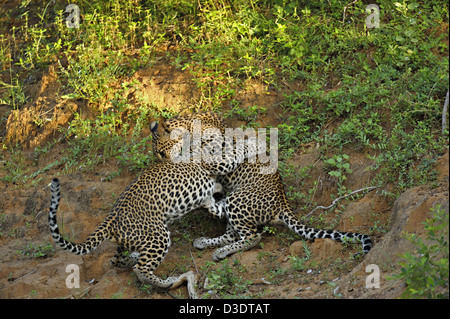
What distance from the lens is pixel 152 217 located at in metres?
7.75

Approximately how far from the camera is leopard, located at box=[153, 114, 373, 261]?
7.96 metres

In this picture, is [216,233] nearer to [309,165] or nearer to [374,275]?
[309,165]

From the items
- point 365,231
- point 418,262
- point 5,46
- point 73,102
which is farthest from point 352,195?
point 5,46

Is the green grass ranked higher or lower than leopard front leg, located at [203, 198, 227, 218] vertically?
higher

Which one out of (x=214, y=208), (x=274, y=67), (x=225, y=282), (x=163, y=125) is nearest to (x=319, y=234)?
(x=225, y=282)

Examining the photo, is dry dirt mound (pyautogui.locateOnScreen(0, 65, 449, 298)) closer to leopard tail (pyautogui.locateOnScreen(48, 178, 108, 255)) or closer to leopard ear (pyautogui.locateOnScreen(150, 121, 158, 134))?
leopard tail (pyautogui.locateOnScreen(48, 178, 108, 255))

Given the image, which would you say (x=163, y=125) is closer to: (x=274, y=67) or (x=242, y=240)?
(x=274, y=67)

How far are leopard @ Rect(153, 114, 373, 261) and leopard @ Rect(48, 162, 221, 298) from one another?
38cm

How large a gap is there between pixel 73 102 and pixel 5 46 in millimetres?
2943

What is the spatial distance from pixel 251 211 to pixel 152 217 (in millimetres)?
1320

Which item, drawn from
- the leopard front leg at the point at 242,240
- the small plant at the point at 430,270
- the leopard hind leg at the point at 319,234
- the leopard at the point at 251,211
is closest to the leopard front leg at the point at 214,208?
the leopard at the point at 251,211

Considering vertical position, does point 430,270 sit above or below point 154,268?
above

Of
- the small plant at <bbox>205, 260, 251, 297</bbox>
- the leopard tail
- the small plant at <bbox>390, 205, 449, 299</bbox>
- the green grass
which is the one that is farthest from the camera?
the green grass

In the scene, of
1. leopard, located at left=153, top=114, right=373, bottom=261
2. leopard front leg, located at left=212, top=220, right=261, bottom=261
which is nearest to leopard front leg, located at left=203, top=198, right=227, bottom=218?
leopard, located at left=153, top=114, right=373, bottom=261
